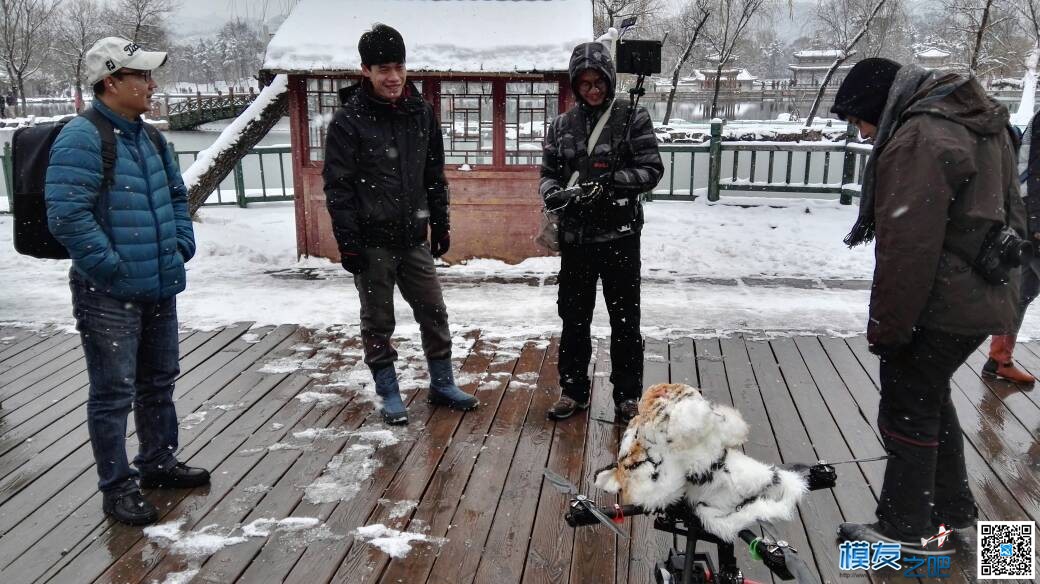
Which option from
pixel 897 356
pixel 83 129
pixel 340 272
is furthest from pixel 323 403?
pixel 340 272

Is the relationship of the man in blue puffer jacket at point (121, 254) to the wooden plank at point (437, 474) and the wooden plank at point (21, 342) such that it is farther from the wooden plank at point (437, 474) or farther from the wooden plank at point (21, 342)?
the wooden plank at point (21, 342)

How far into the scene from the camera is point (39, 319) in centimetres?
591

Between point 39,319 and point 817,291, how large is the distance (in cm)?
671

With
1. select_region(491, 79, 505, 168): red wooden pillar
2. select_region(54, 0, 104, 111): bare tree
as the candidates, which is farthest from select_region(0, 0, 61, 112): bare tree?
select_region(491, 79, 505, 168): red wooden pillar

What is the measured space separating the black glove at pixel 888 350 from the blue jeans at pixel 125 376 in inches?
111

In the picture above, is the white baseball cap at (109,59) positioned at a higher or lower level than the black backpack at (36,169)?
higher

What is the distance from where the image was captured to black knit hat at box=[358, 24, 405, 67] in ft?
11.2

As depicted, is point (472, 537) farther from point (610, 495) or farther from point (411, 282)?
point (411, 282)

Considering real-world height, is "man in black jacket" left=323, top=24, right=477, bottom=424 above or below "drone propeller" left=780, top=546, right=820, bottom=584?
above

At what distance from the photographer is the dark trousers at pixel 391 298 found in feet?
12.4

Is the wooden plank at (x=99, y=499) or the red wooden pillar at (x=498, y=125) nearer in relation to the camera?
the wooden plank at (x=99, y=499)

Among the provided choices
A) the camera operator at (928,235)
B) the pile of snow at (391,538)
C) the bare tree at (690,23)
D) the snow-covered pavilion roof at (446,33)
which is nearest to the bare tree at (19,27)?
the bare tree at (690,23)

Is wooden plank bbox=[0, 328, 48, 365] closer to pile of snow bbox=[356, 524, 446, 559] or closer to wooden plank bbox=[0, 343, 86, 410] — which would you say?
wooden plank bbox=[0, 343, 86, 410]

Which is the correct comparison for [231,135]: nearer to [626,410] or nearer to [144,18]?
[626,410]
